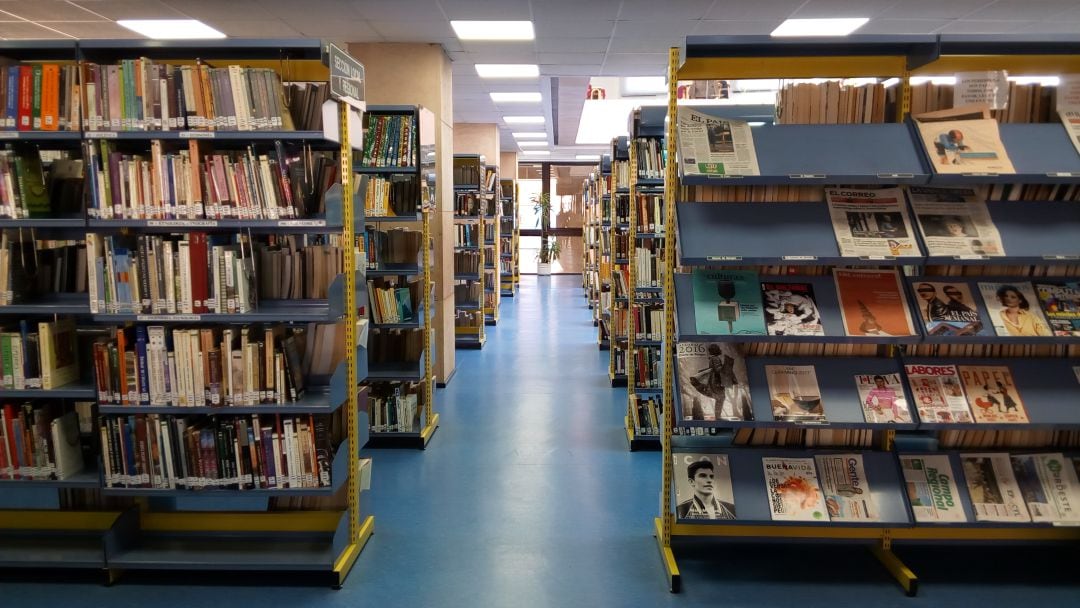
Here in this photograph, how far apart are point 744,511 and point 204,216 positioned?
9.12 feet

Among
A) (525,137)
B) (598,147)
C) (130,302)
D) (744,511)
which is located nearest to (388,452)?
(130,302)

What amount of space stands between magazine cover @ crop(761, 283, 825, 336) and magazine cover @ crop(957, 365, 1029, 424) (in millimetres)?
773

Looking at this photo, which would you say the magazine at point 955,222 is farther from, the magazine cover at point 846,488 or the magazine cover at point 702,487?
the magazine cover at point 702,487

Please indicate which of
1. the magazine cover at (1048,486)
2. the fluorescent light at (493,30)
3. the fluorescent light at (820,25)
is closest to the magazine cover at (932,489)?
the magazine cover at (1048,486)

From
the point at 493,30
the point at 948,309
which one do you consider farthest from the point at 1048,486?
the point at 493,30

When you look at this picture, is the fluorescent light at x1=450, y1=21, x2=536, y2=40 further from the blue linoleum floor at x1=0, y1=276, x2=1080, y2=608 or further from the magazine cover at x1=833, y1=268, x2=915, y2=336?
A: the magazine cover at x1=833, y1=268, x2=915, y2=336

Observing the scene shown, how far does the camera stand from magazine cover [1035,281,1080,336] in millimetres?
2959

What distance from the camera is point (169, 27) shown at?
5.84 m

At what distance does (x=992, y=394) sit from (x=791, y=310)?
99 cm

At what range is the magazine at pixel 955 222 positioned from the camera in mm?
2895

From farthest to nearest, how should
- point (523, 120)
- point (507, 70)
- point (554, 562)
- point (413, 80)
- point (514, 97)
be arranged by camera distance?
point (523, 120), point (514, 97), point (507, 70), point (413, 80), point (554, 562)

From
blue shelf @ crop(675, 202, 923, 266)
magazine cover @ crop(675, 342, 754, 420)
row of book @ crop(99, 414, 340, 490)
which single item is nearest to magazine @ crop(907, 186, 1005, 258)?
blue shelf @ crop(675, 202, 923, 266)

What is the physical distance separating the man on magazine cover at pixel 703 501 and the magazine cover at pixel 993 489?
114 centimetres

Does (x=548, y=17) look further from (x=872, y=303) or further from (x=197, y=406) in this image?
(x=197, y=406)
